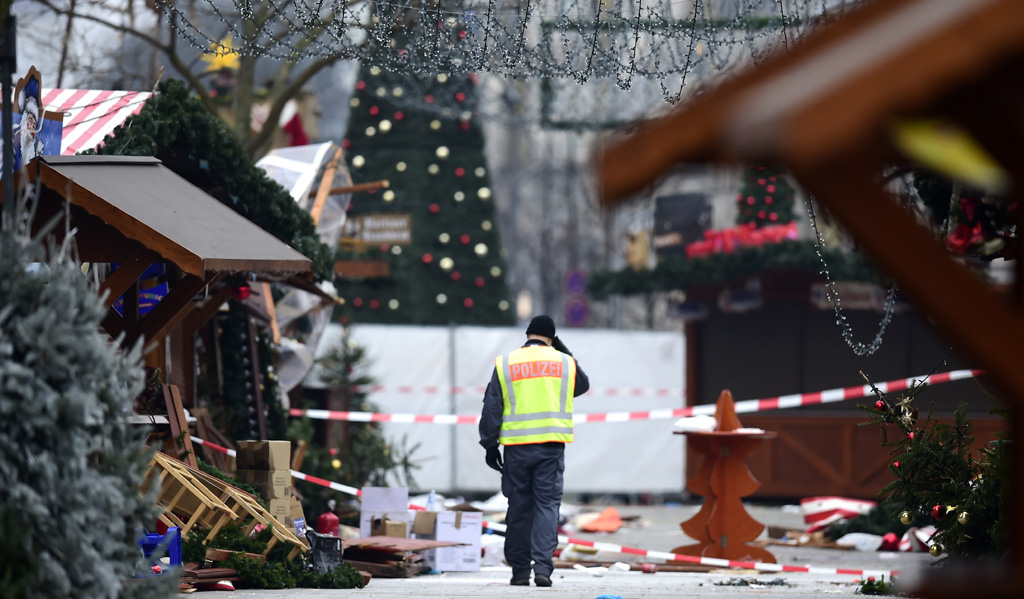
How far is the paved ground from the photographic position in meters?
8.38

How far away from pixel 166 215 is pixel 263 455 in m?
2.49

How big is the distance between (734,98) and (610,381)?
16428 millimetres

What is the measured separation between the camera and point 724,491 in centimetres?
1248

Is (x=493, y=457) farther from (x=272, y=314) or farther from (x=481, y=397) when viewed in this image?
(x=481, y=397)

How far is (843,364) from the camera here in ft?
64.4

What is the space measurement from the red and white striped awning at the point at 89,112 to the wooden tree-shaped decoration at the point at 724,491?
5398 millimetres

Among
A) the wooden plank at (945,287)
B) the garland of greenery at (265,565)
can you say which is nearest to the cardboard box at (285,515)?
the garland of greenery at (265,565)

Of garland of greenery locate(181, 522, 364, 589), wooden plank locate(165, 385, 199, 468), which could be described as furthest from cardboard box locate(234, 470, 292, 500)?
garland of greenery locate(181, 522, 364, 589)

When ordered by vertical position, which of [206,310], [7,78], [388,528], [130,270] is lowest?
[388,528]

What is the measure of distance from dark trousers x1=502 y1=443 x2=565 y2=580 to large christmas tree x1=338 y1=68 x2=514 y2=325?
43.3ft

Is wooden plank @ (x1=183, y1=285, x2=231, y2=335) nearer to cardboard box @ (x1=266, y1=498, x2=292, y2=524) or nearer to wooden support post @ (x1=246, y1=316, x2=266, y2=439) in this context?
wooden support post @ (x1=246, y1=316, x2=266, y2=439)

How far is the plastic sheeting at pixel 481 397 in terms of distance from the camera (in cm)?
1878

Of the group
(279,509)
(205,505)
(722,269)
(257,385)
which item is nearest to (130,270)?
(205,505)

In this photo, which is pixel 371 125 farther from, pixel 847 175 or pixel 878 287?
pixel 847 175
